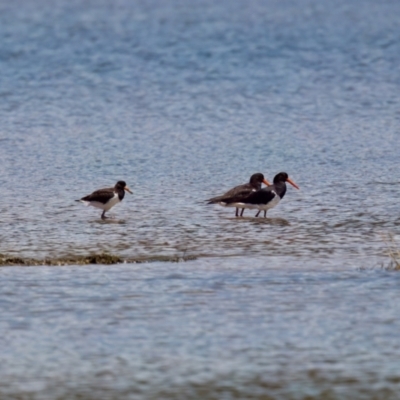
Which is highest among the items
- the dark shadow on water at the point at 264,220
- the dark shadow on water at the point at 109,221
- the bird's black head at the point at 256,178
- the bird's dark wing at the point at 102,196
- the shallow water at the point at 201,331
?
the bird's black head at the point at 256,178

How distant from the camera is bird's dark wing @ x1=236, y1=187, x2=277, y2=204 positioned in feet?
63.7

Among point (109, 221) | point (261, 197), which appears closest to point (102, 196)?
point (109, 221)

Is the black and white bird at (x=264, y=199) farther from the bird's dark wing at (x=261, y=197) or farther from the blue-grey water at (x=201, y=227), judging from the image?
the blue-grey water at (x=201, y=227)

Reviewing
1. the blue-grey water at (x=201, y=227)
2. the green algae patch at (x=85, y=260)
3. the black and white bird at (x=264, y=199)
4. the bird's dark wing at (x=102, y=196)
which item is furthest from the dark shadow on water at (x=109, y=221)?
the green algae patch at (x=85, y=260)

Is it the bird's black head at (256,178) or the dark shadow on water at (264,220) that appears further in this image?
the bird's black head at (256,178)

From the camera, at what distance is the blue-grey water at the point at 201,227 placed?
11.4 metres

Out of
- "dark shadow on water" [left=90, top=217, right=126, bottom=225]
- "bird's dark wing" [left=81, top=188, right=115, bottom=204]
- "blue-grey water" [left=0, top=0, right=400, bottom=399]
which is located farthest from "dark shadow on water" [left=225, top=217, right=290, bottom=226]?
"bird's dark wing" [left=81, top=188, right=115, bottom=204]

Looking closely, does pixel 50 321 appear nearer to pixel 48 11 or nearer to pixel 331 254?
pixel 331 254

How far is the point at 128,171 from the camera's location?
24.2m

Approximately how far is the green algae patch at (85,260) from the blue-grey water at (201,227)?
0.15 metres

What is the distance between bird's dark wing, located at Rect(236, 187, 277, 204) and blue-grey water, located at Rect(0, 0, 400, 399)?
36 centimetres

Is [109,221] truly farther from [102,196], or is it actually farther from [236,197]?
[236,197]

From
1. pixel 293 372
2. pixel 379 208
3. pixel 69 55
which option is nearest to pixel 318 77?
pixel 69 55

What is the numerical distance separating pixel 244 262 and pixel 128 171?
8933 mm
